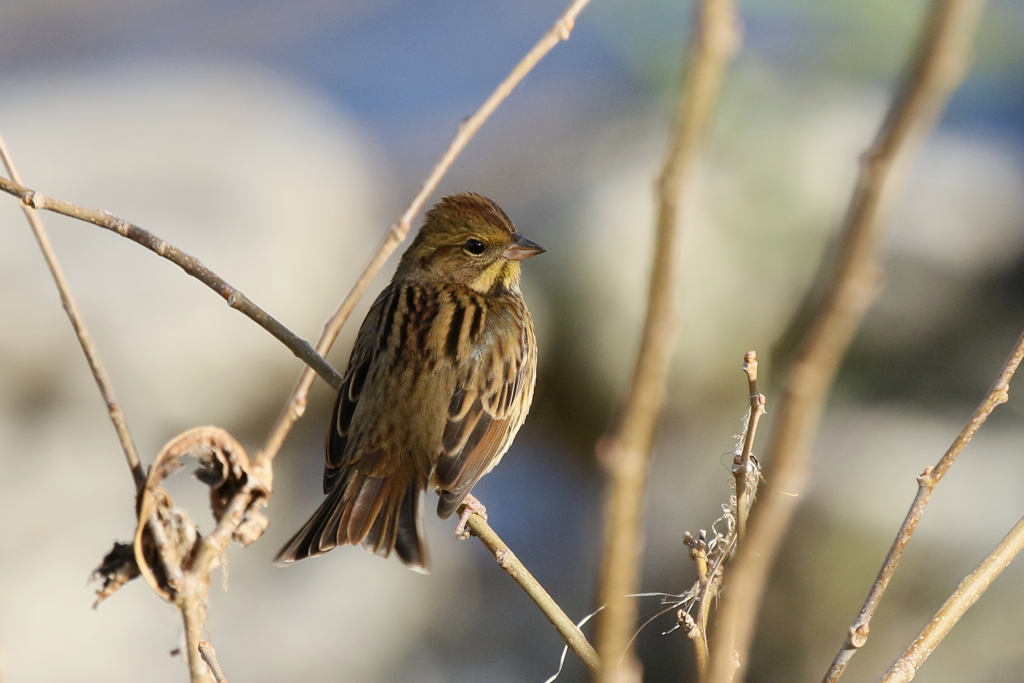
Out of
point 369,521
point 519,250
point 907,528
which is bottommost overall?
point 907,528

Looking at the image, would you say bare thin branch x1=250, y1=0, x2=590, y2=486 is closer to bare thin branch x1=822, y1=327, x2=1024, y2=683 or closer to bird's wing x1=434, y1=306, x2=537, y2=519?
bird's wing x1=434, y1=306, x2=537, y2=519

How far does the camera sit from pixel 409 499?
300cm

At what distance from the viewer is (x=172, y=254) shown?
2.08m

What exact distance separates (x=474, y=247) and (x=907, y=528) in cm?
212

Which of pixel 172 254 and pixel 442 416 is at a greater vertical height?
pixel 172 254

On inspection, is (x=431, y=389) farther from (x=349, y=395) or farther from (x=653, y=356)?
(x=653, y=356)

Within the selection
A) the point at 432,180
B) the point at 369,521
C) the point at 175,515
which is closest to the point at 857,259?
the point at 175,515

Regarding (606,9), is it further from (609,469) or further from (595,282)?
(609,469)

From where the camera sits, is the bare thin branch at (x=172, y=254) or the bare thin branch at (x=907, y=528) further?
the bare thin branch at (x=172, y=254)

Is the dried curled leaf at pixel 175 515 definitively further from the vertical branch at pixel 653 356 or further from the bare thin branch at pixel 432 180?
the vertical branch at pixel 653 356

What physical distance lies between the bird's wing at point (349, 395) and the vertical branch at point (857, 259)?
2278 millimetres

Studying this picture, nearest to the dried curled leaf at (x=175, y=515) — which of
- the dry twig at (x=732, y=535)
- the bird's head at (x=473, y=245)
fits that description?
the dry twig at (x=732, y=535)

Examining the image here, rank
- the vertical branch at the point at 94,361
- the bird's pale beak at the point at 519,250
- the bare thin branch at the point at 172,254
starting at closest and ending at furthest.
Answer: the vertical branch at the point at 94,361 < the bare thin branch at the point at 172,254 < the bird's pale beak at the point at 519,250

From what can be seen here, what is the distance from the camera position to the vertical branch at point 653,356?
2.72 ft
